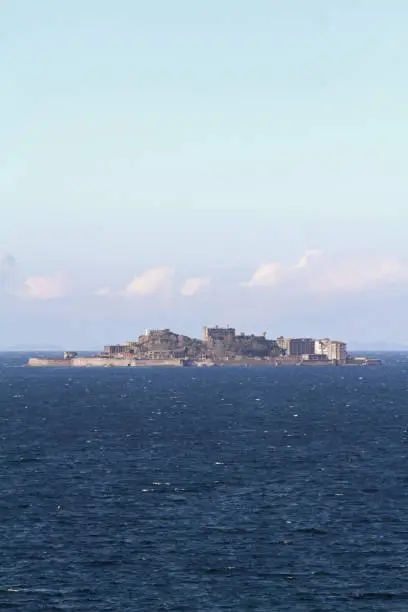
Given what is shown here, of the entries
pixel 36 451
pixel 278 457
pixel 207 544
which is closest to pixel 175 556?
pixel 207 544

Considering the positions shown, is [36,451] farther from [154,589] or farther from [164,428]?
[154,589]

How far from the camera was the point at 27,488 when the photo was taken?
102 metres

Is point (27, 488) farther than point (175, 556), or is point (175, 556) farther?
point (27, 488)

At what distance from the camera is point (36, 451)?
439 feet

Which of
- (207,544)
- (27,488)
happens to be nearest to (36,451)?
(27,488)

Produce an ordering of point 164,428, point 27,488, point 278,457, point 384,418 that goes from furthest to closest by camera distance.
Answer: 1. point 384,418
2. point 164,428
3. point 278,457
4. point 27,488

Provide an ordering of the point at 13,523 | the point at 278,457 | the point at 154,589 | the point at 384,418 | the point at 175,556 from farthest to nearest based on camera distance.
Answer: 1. the point at 384,418
2. the point at 278,457
3. the point at 13,523
4. the point at 175,556
5. the point at 154,589

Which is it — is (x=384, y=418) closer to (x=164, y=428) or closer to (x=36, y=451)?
(x=164, y=428)

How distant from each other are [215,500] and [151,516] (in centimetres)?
908

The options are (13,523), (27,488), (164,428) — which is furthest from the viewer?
(164,428)

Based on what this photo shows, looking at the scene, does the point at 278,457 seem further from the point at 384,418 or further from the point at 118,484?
the point at 384,418

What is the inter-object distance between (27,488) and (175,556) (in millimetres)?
31758

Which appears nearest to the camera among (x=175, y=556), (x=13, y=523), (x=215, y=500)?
(x=175, y=556)

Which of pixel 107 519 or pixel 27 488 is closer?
pixel 107 519
